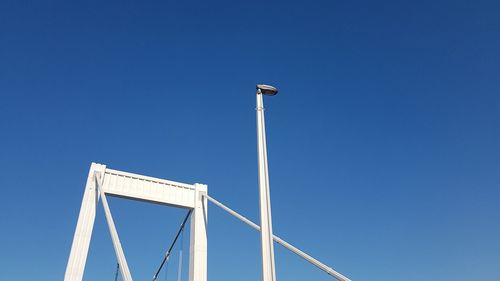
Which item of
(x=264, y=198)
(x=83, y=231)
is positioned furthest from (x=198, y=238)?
(x=264, y=198)

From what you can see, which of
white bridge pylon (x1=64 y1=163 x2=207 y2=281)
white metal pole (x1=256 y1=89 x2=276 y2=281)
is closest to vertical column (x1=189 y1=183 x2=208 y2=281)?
white bridge pylon (x1=64 y1=163 x2=207 y2=281)

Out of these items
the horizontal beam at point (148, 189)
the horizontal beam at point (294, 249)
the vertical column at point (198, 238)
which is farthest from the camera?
the horizontal beam at point (148, 189)

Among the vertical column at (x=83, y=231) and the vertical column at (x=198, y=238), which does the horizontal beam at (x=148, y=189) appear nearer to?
the vertical column at (x=198, y=238)

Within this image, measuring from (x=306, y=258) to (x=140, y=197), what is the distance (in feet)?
29.5

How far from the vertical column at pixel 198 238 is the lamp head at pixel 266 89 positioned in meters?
13.0

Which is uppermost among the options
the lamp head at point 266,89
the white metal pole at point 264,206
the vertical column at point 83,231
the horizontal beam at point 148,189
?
the horizontal beam at point 148,189

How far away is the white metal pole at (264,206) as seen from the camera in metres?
6.90

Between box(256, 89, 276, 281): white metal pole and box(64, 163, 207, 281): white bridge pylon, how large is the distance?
9957 millimetres

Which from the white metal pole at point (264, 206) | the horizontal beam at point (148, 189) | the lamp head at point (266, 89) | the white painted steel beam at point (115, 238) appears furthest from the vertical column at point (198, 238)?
the lamp head at point (266, 89)

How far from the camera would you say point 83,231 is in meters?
17.4

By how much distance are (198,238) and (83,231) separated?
551cm

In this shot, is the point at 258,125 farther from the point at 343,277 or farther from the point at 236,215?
the point at 236,215

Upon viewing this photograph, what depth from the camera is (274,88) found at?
877cm

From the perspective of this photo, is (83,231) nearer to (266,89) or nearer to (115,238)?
(115,238)
